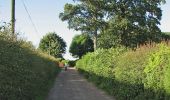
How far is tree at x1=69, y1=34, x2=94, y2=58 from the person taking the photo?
12281 centimetres

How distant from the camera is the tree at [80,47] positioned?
123 meters

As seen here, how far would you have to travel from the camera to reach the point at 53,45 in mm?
119688

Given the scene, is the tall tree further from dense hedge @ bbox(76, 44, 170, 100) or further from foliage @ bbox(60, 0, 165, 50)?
dense hedge @ bbox(76, 44, 170, 100)

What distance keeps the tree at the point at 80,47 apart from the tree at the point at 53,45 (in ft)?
13.7

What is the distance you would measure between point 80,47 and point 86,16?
6322 centimetres

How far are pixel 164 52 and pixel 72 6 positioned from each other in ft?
151

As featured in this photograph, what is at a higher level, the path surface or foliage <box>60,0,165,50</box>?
foliage <box>60,0,165,50</box>

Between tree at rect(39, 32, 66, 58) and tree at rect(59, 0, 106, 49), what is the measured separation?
5319 cm

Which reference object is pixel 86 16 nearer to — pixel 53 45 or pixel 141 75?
pixel 141 75

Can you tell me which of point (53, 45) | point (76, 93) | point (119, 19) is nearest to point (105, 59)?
point (76, 93)

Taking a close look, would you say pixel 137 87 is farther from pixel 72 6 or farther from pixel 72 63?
pixel 72 63

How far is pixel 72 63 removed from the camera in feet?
423

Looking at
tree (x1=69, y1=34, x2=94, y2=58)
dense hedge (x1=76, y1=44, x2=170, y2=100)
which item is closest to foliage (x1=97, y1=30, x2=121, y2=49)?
dense hedge (x1=76, y1=44, x2=170, y2=100)

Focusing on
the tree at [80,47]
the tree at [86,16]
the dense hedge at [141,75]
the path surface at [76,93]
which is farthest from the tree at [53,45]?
the dense hedge at [141,75]
